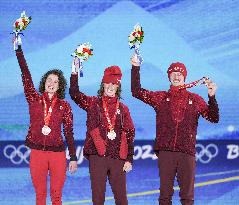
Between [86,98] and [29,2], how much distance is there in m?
1.40

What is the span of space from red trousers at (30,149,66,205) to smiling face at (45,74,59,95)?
470 mm

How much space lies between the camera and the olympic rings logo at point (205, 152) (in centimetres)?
561

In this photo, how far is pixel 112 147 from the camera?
14.9 ft

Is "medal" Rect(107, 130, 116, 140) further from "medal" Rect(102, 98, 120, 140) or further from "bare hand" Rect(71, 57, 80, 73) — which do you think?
"bare hand" Rect(71, 57, 80, 73)

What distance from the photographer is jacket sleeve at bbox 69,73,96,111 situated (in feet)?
15.1

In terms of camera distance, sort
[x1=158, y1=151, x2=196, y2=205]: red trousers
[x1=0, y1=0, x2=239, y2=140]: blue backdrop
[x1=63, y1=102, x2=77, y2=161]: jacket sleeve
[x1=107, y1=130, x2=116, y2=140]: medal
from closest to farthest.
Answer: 1. [x1=158, y1=151, x2=196, y2=205]: red trousers
2. [x1=107, y1=130, x2=116, y2=140]: medal
3. [x1=63, y1=102, x2=77, y2=161]: jacket sleeve
4. [x1=0, y1=0, x2=239, y2=140]: blue backdrop

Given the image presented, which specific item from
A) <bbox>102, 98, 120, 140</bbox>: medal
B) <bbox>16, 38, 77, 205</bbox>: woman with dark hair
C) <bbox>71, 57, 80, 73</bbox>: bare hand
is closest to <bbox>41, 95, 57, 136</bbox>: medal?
<bbox>16, 38, 77, 205</bbox>: woman with dark hair

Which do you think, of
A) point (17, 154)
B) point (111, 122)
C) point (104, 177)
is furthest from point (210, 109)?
point (17, 154)

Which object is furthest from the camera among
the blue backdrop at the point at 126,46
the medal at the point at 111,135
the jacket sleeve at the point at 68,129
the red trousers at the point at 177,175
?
the blue backdrop at the point at 126,46

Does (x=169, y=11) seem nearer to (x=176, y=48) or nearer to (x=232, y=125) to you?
(x=176, y=48)

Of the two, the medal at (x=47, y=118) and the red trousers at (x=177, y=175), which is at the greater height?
the medal at (x=47, y=118)

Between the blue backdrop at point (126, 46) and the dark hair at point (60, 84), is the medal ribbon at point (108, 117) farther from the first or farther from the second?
the blue backdrop at point (126, 46)

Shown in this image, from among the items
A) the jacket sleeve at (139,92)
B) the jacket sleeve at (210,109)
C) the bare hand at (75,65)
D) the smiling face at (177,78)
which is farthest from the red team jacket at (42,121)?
the jacket sleeve at (210,109)

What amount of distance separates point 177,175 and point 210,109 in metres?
0.53
